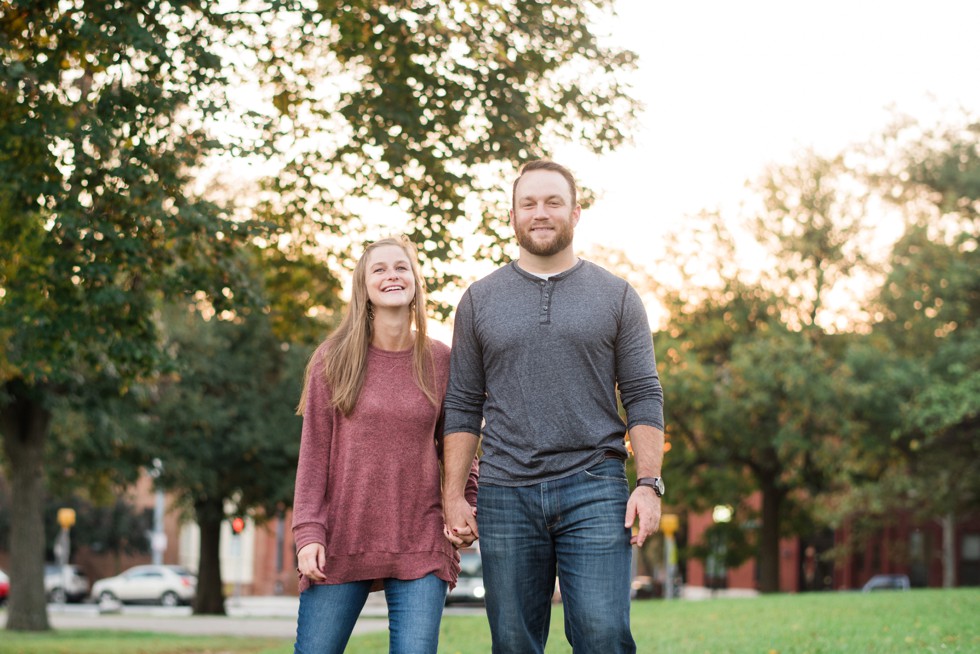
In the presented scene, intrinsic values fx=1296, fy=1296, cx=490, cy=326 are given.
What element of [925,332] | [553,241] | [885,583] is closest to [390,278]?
[553,241]

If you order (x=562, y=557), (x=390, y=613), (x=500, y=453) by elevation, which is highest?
(x=500, y=453)

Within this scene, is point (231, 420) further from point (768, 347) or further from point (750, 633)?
point (750, 633)

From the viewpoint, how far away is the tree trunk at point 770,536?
1385 inches

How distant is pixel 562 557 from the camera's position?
4316mm

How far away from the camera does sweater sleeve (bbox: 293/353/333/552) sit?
441 centimetres

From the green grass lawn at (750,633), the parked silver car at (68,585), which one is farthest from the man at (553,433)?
the parked silver car at (68,585)

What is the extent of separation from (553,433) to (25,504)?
18574mm

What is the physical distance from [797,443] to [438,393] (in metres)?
28.1

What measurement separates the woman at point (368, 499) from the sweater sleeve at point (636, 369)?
2.21ft

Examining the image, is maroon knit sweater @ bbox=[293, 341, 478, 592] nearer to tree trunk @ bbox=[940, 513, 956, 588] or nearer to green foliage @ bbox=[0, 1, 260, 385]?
green foliage @ bbox=[0, 1, 260, 385]

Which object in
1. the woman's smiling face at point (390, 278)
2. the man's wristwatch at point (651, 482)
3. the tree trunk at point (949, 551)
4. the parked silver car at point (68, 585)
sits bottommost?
the parked silver car at point (68, 585)

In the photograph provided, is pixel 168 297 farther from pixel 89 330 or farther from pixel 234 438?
pixel 234 438

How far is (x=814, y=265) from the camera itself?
34406 millimetres

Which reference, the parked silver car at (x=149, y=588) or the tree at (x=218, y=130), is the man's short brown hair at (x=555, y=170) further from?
the parked silver car at (x=149, y=588)
